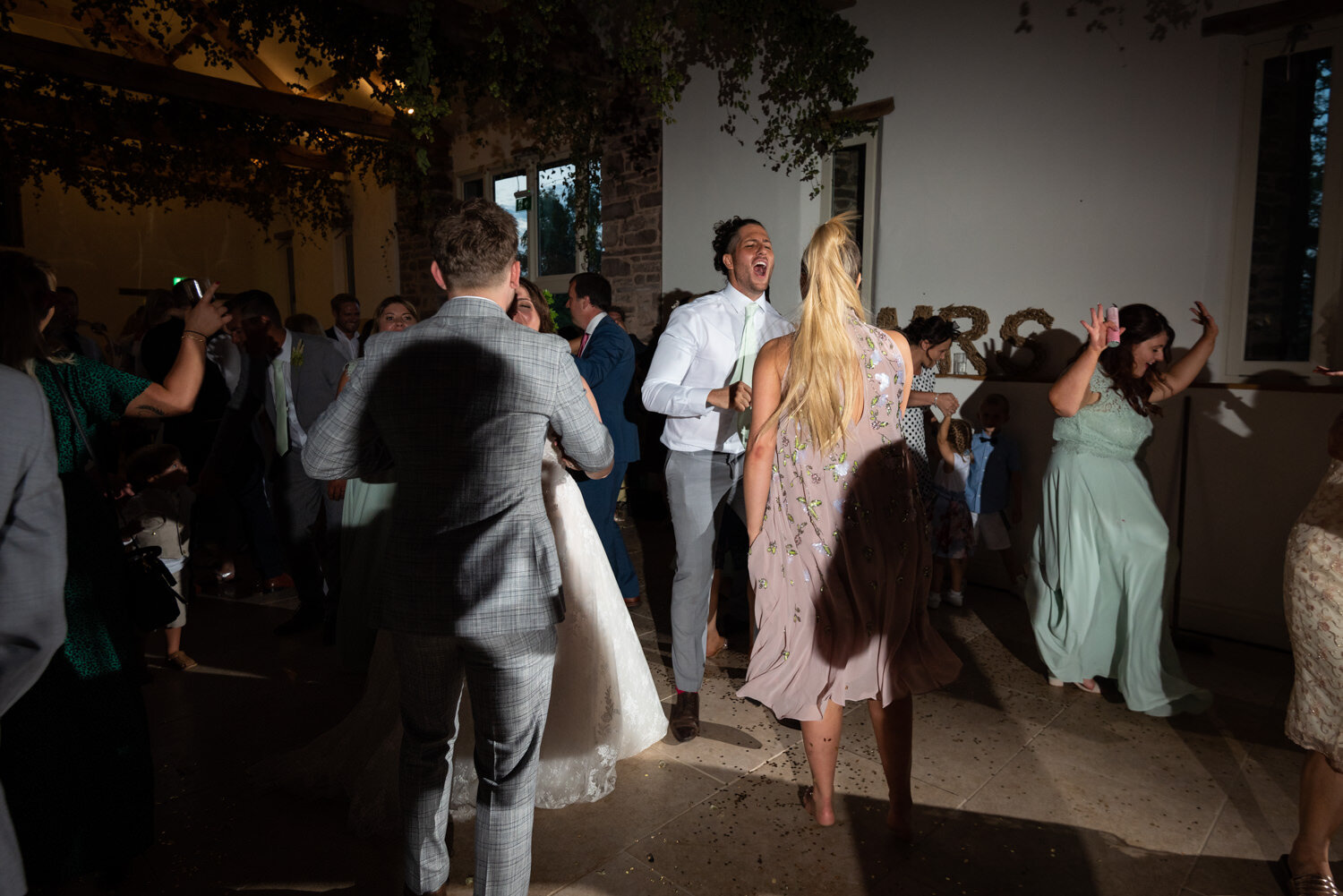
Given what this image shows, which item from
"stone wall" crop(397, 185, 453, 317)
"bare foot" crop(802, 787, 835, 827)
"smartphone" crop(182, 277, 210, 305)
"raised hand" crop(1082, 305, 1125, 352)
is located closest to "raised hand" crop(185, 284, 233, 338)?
"smartphone" crop(182, 277, 210, 305)

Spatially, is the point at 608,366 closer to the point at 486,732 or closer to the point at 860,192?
the point at 486,732

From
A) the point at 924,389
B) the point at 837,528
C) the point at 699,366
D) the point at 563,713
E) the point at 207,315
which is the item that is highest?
the point at 207,315

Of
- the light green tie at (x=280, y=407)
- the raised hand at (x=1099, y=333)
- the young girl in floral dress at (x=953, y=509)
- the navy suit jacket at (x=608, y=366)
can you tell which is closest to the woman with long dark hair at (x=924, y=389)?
the young girl in floral dress at (x=953, y=509)

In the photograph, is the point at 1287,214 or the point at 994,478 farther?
the point at 994,478

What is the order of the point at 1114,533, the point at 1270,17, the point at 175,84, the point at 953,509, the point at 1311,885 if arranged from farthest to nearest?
the point at 175,84 → the point at 953,509 → the point at 1270,17 → the point at 1114,533 → the point at 1311,885

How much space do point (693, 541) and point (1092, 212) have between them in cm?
324

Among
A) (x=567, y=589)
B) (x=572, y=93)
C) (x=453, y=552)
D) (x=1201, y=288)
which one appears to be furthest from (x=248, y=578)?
(x=1201, y=288)

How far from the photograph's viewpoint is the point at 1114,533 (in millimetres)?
3201

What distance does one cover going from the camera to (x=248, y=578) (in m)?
5.17

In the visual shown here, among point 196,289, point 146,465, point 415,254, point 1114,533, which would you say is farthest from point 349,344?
point 1114,533

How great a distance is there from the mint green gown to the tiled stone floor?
0.16 m

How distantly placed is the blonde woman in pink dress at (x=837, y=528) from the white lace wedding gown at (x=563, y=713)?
548 millimetres

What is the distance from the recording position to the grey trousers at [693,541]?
291 centimetres

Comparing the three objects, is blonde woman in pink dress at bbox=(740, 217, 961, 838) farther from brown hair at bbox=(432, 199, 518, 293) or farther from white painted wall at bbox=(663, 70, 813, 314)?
white painted wall at bbox=(663, 70, 813, 314)
